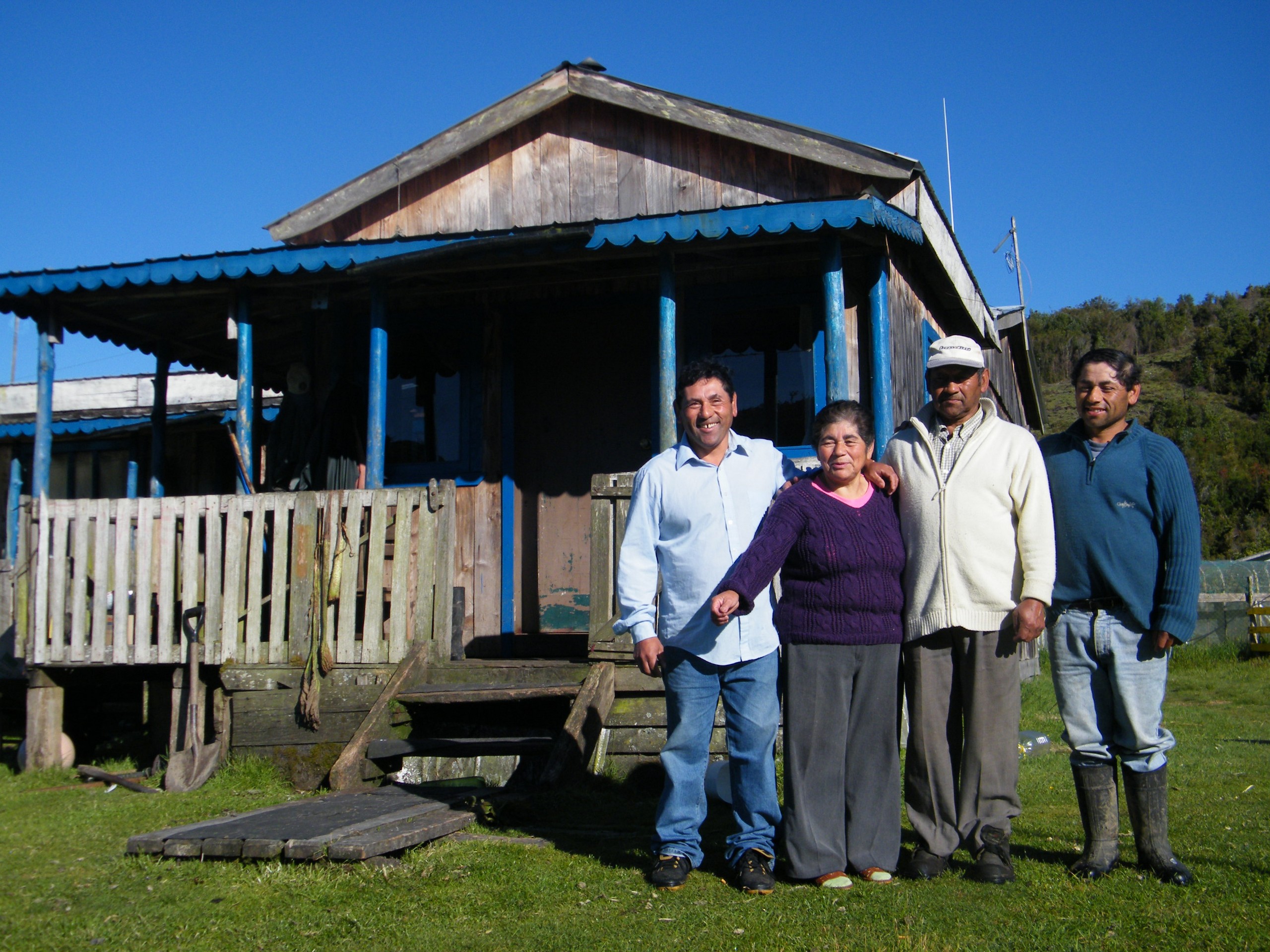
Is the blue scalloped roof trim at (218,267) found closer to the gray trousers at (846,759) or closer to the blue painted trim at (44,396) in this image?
the blue painted trim at (44,396)

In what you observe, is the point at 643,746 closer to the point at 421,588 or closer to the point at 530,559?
the point at 421,588

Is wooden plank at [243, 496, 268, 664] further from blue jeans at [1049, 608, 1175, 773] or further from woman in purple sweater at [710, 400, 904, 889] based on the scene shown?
blue jeans at [1049, 608, 1175, 773]

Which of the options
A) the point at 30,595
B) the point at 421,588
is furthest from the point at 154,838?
the point at 30,595

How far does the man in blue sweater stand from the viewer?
12.2 ft

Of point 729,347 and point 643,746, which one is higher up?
point 729,347

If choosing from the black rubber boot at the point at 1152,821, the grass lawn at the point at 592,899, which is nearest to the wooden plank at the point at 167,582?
the grass lawn at the point at 592,899

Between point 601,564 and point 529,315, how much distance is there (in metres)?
2.79

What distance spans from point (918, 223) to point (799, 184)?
1.29m

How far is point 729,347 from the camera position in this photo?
7.93 meters

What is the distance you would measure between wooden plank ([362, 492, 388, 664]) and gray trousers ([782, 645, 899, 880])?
3.54m

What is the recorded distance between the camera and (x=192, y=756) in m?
6.42

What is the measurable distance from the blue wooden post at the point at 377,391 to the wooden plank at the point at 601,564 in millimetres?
1805

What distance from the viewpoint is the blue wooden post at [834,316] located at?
663cm

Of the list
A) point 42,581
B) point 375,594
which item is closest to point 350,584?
point 375,594
